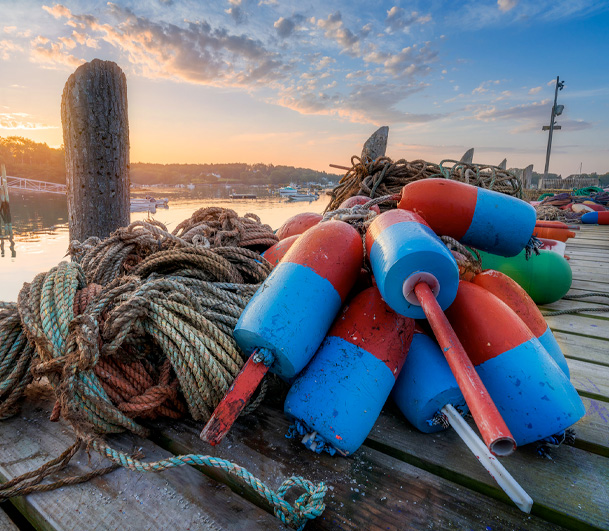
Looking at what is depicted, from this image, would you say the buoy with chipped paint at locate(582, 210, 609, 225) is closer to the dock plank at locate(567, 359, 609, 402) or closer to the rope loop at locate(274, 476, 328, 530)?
the dock plank at locate(567, 359, 609, 402)

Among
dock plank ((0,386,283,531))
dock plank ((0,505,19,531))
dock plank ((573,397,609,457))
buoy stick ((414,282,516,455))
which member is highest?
buoy stick ((414,282,516,455))

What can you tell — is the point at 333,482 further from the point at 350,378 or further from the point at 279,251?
the point at 279,251

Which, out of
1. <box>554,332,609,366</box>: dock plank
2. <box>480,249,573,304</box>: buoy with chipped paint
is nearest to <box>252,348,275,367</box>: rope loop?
<box>554,332,609,366</box>: dock plank

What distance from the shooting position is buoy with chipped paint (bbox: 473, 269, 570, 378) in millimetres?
1457

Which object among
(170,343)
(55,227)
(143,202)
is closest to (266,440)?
(170,343)

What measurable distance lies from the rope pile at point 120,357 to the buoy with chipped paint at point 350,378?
17cm

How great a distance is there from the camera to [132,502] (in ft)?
3.34

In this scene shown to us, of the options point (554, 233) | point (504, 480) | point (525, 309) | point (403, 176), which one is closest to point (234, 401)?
point (504, 480)

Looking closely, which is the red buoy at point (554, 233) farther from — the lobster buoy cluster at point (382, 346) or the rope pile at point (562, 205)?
the lobster buoy cluster at point (382, 346)

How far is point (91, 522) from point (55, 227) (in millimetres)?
18643

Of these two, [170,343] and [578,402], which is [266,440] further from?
[578,402]

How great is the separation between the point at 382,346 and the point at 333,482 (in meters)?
0.43

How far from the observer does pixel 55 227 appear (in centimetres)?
1622

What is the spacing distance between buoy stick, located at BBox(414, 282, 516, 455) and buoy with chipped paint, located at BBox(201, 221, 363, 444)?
334 mm
